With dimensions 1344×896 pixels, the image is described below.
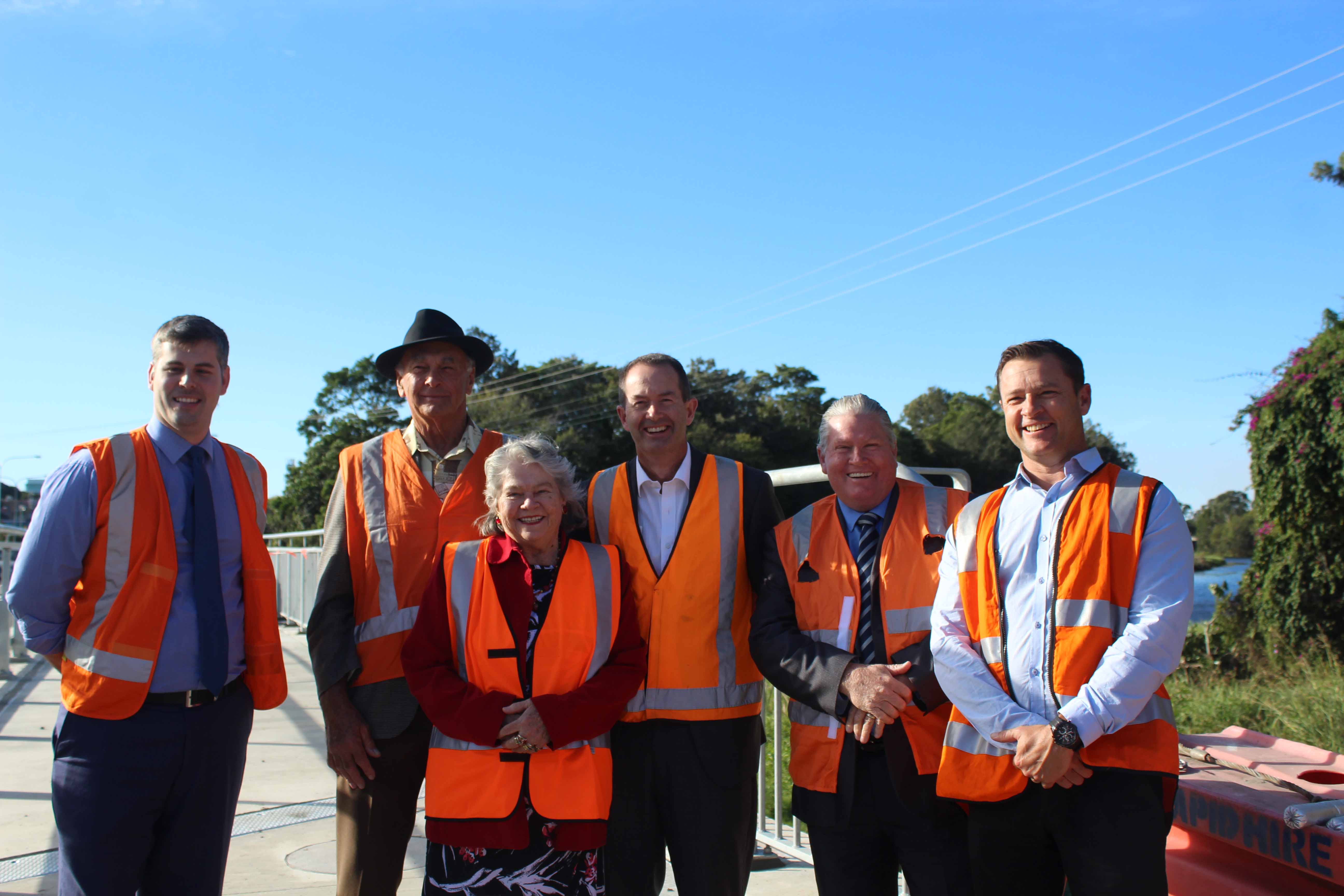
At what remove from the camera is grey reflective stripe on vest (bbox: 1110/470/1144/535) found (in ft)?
8.13

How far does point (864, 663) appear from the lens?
9.52 feet

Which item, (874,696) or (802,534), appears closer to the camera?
(874,696)

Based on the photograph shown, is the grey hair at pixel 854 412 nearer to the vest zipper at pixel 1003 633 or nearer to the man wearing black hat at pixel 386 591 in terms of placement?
the vest zipper at pixel 1003 633

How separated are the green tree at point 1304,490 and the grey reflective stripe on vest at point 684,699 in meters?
7.35

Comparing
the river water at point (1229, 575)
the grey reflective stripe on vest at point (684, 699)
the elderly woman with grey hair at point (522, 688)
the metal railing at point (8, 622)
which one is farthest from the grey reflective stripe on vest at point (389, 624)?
the metal railing at point (8, 622)

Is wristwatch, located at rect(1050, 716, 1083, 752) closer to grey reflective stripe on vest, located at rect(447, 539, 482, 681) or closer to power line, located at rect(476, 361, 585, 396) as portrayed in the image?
grey reflective stripe on vest, located at rect(447, 539, 482, 681)

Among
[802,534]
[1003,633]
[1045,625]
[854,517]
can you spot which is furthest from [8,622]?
[1045,625]

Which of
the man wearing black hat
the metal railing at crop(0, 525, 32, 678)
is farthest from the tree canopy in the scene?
the man wearing black hat

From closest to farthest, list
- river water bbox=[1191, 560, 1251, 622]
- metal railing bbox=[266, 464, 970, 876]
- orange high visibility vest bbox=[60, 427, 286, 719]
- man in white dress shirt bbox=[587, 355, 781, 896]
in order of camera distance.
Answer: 1. orange high visibility vest bbox=[60, 427, 286, 719]
2. man in white dress shirt bbox=[587, 355, 781, 896]
3. metal railing bbox=[266, 464, 970, 876]
4. river water bbox=[1191, 560, 1251, 622]

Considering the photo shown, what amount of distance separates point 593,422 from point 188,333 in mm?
42090

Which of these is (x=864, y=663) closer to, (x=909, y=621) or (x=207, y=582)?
(x=909, y=621)

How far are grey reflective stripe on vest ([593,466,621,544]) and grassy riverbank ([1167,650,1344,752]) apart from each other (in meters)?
4.04

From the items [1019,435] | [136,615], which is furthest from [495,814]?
[1019,435]

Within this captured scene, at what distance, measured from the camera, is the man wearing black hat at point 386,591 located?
3.09 metres
